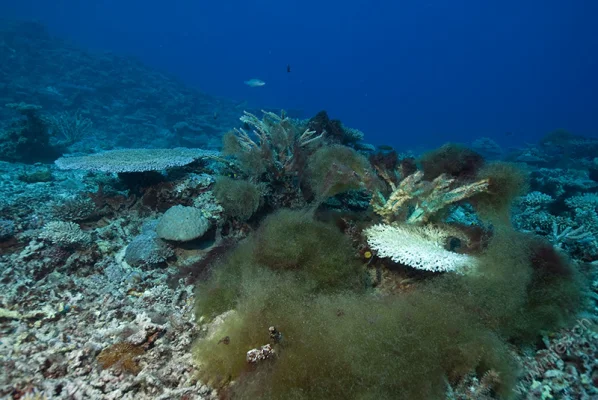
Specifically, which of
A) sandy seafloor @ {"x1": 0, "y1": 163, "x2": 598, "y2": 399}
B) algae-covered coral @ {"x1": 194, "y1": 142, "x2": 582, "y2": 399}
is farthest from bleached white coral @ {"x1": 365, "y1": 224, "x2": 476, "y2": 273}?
sandy seafloor @ {"x1": 0, "y1": 163, "x2": 598, "y2": 399}

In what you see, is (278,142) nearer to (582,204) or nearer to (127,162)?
(127,162)

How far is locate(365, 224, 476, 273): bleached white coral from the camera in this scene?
307 cm

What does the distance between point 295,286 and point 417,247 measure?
1.42 meters

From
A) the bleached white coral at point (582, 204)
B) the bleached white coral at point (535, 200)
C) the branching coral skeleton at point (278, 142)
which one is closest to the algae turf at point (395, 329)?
the branching coral skeleton at point (278, 142)

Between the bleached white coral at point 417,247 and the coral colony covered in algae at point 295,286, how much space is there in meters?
0.02

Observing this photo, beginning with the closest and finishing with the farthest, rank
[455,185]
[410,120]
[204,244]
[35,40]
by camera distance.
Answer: [455,185], [204,244], [35,40], [410,120]

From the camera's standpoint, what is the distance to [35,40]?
30.4 metres

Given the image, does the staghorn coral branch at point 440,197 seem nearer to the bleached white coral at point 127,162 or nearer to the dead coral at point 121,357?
the dead coral at point 121,357

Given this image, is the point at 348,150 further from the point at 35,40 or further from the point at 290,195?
the point at 35,40

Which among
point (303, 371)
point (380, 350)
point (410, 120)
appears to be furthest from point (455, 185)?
point (410, 120)

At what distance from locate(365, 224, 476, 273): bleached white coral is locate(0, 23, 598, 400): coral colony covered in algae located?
0.02 m

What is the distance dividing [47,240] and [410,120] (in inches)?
4573

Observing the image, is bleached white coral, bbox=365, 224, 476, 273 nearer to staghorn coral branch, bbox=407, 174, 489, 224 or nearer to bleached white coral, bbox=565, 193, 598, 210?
staghorn coral branch, bbox=407, 174, 489, 224

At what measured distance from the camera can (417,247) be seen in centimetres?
327
